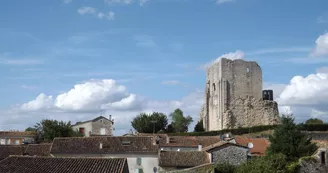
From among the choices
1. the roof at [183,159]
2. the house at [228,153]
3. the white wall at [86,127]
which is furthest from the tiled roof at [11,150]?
the white wall at [86,127]

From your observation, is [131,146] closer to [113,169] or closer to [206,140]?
[206,140]

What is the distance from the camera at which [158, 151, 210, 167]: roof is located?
43312 millimetres

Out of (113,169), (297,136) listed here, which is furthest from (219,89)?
(113,169)

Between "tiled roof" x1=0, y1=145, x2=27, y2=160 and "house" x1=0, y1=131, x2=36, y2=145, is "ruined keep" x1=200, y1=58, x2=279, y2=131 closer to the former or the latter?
"house" x1=0, y1=131, x2=36, y2=145

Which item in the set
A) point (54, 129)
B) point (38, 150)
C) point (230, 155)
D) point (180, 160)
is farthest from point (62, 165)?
point (54, 129)

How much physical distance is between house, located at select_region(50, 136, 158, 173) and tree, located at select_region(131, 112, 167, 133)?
2703cm

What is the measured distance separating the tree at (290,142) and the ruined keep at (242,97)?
32.0 meters

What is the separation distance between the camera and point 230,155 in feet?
142

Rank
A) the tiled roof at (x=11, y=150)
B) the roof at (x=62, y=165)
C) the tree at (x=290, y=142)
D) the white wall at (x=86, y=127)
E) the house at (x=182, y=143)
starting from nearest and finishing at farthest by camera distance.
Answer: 1. the roof at (x=62, y=165)
2. the tree at (x=290, y=142)
3. the tiled roof at (x=11, y=150)
4. the house at (x=182, y=143)
5. the white wall at (x=86, y=127)

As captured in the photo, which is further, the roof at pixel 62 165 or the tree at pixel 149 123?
the tree at pixel 149 123

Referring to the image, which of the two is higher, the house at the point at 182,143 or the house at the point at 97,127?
the house at the point at 97,127

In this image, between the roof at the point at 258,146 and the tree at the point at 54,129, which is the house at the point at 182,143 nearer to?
the roof at the point at 258,146

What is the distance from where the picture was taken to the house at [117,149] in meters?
48.2

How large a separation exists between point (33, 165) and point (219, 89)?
51.3 metres
